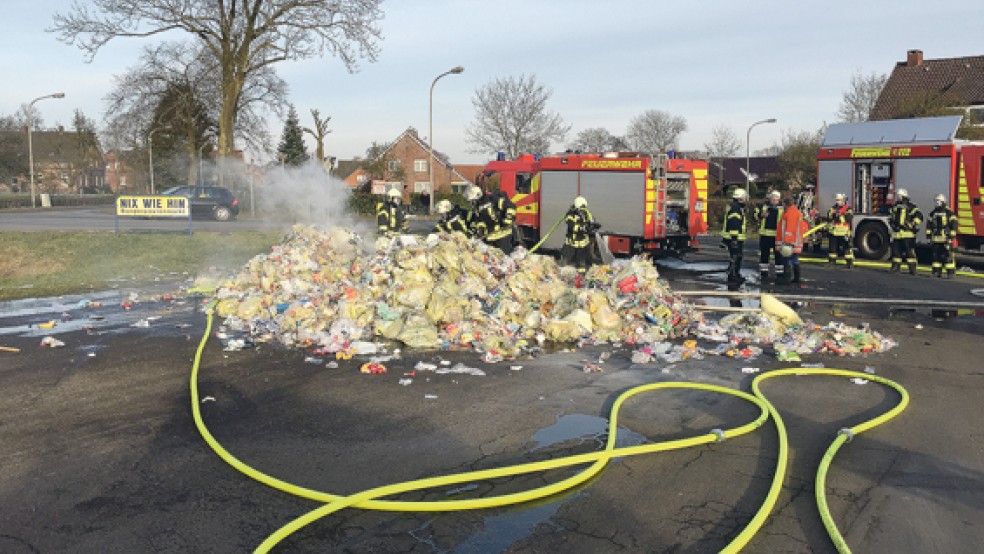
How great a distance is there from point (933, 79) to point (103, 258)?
43008 mm

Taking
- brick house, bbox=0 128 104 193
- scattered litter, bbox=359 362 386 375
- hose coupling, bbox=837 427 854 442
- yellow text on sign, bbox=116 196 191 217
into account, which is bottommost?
hose coupling, bbox=837 427 854 442

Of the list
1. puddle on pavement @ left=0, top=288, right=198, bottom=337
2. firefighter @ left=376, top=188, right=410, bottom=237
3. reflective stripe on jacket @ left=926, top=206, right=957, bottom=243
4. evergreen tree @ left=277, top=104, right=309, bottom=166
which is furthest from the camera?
evergreen tree @ left=277, top=104, right=309, bottom=166

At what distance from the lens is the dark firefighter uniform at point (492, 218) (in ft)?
45.2

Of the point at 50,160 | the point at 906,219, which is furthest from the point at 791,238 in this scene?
the point at 50,160

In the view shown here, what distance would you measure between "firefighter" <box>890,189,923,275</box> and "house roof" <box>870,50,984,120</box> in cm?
2633

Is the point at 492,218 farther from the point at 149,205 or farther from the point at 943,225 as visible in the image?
the point at 149,205

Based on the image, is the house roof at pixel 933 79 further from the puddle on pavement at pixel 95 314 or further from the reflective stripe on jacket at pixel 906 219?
the puddle on pavement at pixel 95 314

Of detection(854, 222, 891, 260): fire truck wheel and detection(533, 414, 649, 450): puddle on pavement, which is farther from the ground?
detection(854, 222, 891, 260): fire truck wheel

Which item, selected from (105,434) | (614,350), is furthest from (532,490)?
(614,350)

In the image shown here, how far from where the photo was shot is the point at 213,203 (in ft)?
95.1

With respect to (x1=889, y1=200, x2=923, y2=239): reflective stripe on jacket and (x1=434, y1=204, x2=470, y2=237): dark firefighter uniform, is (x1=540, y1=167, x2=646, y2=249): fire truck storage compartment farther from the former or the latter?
(x1=889, y1=200, x2=923, y2=239): reflective stripe on jacket

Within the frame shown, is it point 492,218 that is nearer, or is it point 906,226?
point 492,218

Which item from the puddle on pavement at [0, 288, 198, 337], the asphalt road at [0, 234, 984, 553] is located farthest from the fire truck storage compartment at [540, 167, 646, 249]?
the puddle on pavement at [0, 288, 198, 337]

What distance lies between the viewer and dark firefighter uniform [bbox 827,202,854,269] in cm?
1645
